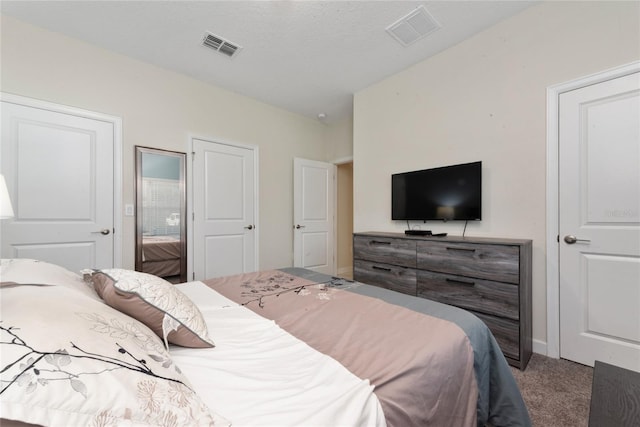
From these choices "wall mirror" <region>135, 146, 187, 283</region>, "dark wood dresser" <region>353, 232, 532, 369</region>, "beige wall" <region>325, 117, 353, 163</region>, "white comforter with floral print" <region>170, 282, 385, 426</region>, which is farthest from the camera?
"beige wall" <region>325, 117, 353, 163</region>

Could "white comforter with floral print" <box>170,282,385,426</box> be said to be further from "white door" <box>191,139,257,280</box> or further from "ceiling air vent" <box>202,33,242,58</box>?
"ceiling air vent" <box>202,33,242,58</box>

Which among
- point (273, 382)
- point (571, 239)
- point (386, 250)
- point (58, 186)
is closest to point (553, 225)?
point (571, 239)

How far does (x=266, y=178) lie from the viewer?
13.2 ft

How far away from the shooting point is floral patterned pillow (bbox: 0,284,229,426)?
44 centimetres

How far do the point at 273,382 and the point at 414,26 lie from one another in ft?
9.57

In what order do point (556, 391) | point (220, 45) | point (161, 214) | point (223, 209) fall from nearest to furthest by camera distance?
1. point (556, 391)
2. point (220, 45)
3. point (161, 214)
4. point (223, 209)

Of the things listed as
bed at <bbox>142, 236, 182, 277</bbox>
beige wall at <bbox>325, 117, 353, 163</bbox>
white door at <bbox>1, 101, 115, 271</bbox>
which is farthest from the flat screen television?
white door at <bbox>1, 101, 115, 271</bbox>

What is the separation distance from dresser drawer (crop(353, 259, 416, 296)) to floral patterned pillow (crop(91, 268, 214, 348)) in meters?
2.01

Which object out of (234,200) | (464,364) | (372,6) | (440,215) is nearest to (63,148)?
(234,200)

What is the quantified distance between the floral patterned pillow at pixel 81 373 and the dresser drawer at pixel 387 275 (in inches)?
87.8

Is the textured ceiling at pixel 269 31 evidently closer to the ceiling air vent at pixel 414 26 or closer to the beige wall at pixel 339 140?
the ceiling air vent at pixel 414 26

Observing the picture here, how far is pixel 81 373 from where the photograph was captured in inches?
19.5

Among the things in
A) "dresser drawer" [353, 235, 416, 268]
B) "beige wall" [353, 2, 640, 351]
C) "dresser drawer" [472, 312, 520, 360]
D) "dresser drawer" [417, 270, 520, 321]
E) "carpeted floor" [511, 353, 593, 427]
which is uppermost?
"beige wall" [353, 2, 640, 351]

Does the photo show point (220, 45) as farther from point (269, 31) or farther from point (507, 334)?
point (507, 334)
